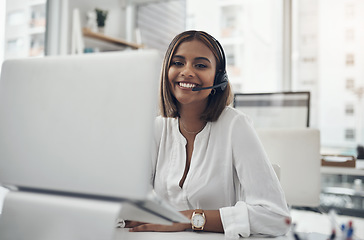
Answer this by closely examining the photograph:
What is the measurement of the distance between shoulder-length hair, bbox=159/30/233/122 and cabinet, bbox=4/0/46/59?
6.84 feet

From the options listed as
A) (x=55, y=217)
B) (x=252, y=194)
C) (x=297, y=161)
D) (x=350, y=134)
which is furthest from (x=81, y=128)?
(x=350, y=134)

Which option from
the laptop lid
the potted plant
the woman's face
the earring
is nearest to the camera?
the laptop lid

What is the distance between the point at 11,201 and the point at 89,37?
3202mm

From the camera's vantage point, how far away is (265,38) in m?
4.02

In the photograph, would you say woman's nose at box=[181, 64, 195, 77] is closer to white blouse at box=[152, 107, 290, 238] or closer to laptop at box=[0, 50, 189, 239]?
white blouse at box=[152, 107, 290, 238]

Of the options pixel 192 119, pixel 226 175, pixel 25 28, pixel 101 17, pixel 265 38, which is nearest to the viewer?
pixel 226 175

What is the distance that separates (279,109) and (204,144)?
4.31ft

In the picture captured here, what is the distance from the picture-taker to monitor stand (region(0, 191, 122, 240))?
0.53 metres

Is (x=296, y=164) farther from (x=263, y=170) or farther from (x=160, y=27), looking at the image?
(x=160, y=27)

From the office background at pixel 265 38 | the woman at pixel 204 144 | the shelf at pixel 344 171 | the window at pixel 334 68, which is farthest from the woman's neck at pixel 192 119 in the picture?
the window at pixel 334 68

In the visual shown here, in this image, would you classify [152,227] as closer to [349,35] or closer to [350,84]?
[350,84]

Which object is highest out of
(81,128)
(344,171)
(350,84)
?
(350,84)

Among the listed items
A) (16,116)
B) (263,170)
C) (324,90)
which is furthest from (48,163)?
(324,90)

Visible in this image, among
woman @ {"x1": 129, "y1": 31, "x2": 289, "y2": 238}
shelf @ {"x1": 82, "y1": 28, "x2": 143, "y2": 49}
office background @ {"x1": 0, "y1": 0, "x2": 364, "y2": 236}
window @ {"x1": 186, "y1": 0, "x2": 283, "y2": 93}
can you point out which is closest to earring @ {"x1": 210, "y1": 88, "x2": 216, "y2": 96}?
woman @ {"x1": 129, "y1": 31, "x2": 289, "y2": 238}
